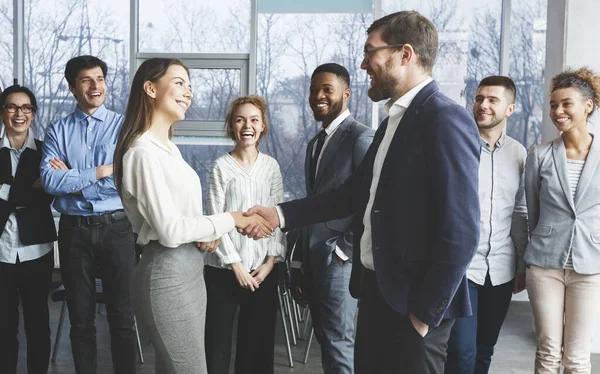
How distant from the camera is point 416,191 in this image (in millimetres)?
1921

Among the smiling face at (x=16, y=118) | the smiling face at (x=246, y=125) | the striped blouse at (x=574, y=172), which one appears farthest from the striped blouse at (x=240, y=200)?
the striped blouse at (x=574, y=172)

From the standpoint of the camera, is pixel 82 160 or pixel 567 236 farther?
pixel 82 160

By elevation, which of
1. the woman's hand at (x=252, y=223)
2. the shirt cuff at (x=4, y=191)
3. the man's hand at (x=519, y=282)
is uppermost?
the shirt cuff at (x=4, y=191)

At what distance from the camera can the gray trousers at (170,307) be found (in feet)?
6.99

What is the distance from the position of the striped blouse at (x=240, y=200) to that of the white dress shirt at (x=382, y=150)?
3.75 ft

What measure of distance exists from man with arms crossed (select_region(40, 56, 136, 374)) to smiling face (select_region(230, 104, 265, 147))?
643 millimetres

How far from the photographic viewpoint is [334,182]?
309 cm

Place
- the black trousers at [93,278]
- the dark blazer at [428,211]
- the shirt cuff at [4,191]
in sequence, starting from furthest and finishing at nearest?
the shirt cuff at [4,191] < the black trousers at [93,278] < the dark blazer at [428,211]

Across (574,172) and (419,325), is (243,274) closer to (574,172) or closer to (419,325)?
(419,325)

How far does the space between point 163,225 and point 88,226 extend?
1254 mm

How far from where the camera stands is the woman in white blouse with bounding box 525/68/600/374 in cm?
303

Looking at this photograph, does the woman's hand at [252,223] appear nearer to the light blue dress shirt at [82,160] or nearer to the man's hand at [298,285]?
the man's hand at [298,285]

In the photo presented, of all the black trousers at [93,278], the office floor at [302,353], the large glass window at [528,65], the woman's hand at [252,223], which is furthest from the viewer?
the large glass window at [528,65]

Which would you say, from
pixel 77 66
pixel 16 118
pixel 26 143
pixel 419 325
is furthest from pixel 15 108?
pixel 419 325
